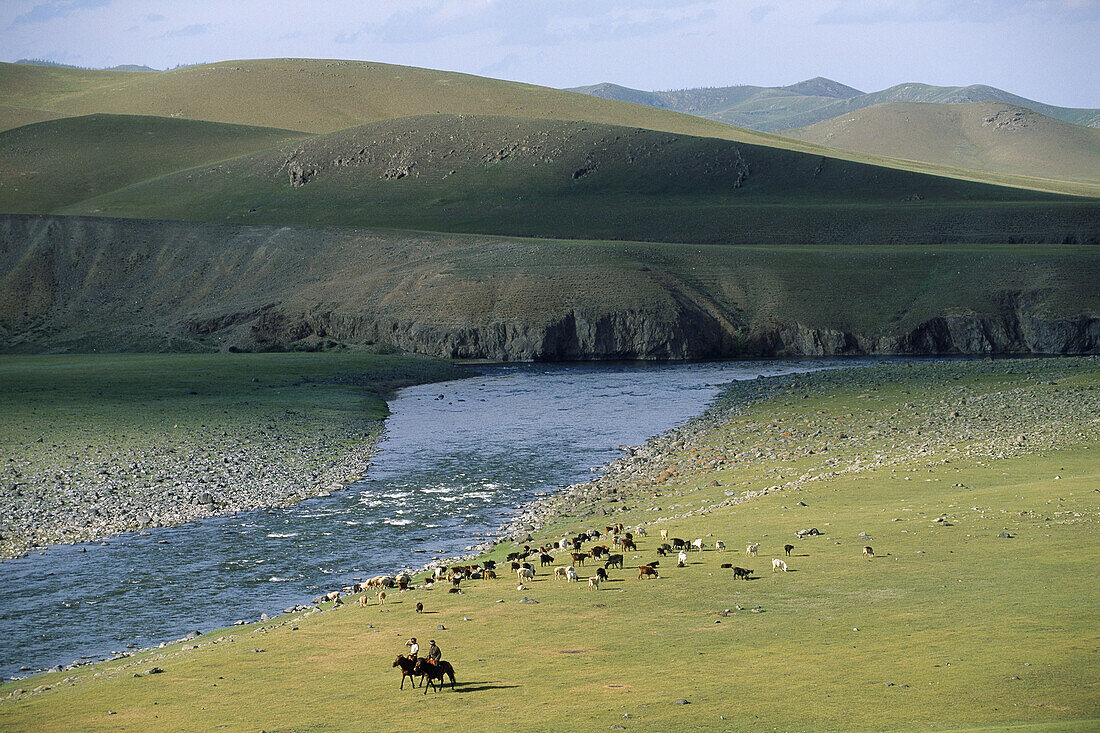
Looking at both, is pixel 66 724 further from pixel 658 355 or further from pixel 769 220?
pixel 769 220

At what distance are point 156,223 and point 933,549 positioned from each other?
109970 mm

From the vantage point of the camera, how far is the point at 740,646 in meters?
17.2

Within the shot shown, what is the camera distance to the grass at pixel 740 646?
1412 cm

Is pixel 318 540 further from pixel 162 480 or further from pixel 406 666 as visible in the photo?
pixel 406 666

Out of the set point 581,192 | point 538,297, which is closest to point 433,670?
point 538,297

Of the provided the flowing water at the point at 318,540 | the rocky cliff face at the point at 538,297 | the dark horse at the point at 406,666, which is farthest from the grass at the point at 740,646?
the rocky cliff face at the point at 538,297

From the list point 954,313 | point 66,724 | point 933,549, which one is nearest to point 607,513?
point 933,549

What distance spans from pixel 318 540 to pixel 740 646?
17.2 m

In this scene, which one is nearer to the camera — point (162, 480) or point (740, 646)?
point (740, 646)

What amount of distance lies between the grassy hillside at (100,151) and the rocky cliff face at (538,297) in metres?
55.0

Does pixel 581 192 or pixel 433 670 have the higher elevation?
pixel 581 192

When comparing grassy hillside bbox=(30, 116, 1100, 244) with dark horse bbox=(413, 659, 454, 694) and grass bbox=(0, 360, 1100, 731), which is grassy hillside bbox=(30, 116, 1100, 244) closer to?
grass bbox=(0, 360, 1100, 731)

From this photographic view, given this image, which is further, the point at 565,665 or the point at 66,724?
the point at 565,665

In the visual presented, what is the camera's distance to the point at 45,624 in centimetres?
2328
